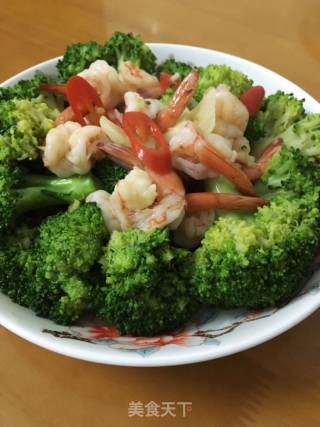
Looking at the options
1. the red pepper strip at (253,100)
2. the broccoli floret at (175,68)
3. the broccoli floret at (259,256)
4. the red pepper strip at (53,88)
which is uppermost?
the broccoli floret at (175,68)

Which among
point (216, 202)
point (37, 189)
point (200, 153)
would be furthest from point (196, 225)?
point (37, 189)

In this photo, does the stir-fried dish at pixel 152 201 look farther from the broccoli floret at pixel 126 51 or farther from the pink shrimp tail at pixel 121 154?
the broccoli floret at pixel 126 51

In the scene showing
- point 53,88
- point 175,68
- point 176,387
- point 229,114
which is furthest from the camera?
point 175,68

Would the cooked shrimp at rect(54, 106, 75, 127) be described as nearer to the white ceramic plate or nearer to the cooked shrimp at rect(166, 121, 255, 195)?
the cooked shrimp at rect(166, 121, 255, 195)

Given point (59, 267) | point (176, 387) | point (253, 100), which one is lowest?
point (176, 387)

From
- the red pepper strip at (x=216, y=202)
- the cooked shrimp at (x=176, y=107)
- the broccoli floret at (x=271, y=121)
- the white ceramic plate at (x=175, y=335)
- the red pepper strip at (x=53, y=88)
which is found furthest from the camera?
the red pepper strip at (x=53, y=88)

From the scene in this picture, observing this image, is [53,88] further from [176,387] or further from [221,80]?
[176,387]

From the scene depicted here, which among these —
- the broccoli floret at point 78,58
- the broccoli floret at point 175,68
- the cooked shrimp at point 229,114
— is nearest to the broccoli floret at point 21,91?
the broccoli floret at point 78,58
